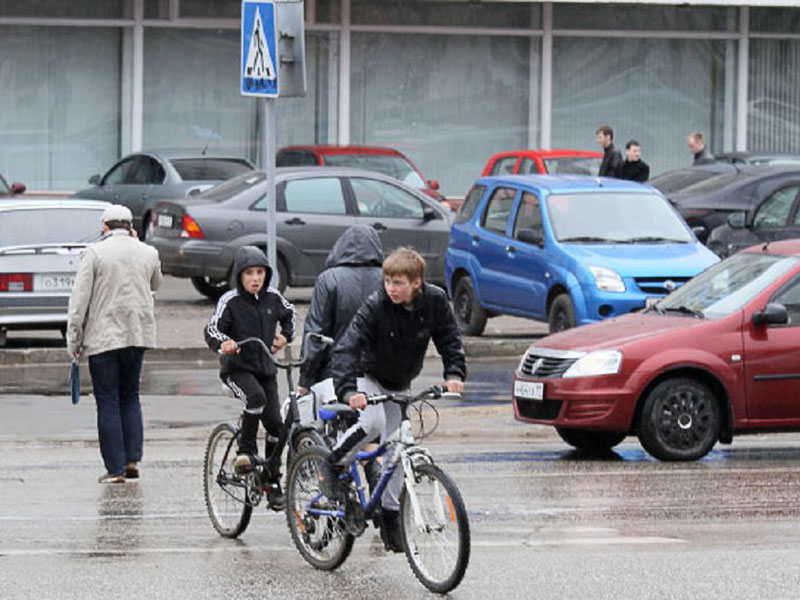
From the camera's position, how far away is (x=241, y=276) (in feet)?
37.7

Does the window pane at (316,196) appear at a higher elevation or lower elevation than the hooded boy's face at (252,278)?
higher

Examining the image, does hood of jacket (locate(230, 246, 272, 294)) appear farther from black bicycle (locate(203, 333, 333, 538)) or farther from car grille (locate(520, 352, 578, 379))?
car grille (locate(520, 352, 578, 379))

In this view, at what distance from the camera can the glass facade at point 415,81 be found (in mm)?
35875

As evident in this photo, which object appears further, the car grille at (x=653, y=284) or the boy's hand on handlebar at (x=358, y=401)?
the car grille at (x=653, y=284)

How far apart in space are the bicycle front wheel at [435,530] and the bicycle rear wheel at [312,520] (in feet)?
1.59

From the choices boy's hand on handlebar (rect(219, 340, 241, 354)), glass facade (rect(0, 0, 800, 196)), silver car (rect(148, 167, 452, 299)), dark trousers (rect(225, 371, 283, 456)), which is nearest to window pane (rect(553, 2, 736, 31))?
glass facade (rect(0, 0, 800, 196))

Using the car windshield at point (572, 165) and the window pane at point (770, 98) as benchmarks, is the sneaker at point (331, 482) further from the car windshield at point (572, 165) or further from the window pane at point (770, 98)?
the window pane at point (770, 98)

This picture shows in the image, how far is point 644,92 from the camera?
126ft

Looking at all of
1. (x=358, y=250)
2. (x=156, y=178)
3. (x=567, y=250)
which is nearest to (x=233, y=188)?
(x=156, y=178)

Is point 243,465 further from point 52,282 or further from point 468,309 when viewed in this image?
point 468,309

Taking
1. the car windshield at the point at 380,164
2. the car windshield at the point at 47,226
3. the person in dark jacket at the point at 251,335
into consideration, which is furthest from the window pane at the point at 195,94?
the person in dark jacket at the point at 251,335

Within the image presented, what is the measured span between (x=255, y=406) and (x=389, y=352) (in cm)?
152

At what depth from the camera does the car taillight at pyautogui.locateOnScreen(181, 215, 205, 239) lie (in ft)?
83.7

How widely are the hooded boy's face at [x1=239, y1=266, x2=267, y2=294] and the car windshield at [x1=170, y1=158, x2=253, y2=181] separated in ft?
63.9
